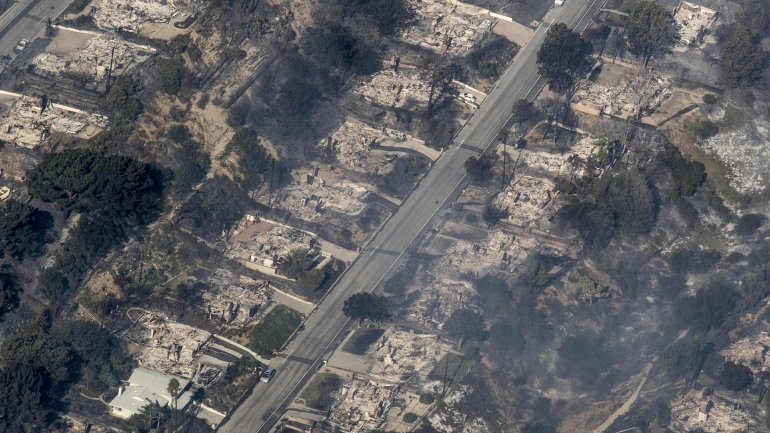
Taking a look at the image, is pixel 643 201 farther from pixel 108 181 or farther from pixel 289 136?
pixel 108 181

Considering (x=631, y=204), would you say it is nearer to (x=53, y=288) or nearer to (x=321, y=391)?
(x=321, y=391)

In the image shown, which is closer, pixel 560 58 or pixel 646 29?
pixel 560 58

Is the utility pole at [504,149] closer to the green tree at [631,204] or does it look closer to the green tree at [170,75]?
the green tree at [631,204]

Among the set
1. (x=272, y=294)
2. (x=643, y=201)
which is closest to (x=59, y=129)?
(x=272, y=294)

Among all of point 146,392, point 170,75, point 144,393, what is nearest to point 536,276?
point 146,392

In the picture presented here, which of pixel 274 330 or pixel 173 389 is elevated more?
pixel 274 330

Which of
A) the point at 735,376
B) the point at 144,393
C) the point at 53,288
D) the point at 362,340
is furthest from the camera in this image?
the point at 735,376

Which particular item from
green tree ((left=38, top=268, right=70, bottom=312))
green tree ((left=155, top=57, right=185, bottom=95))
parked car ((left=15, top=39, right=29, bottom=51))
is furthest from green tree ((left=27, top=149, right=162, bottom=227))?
parked car ((left=15, top=39, right=29, bottom=51))
